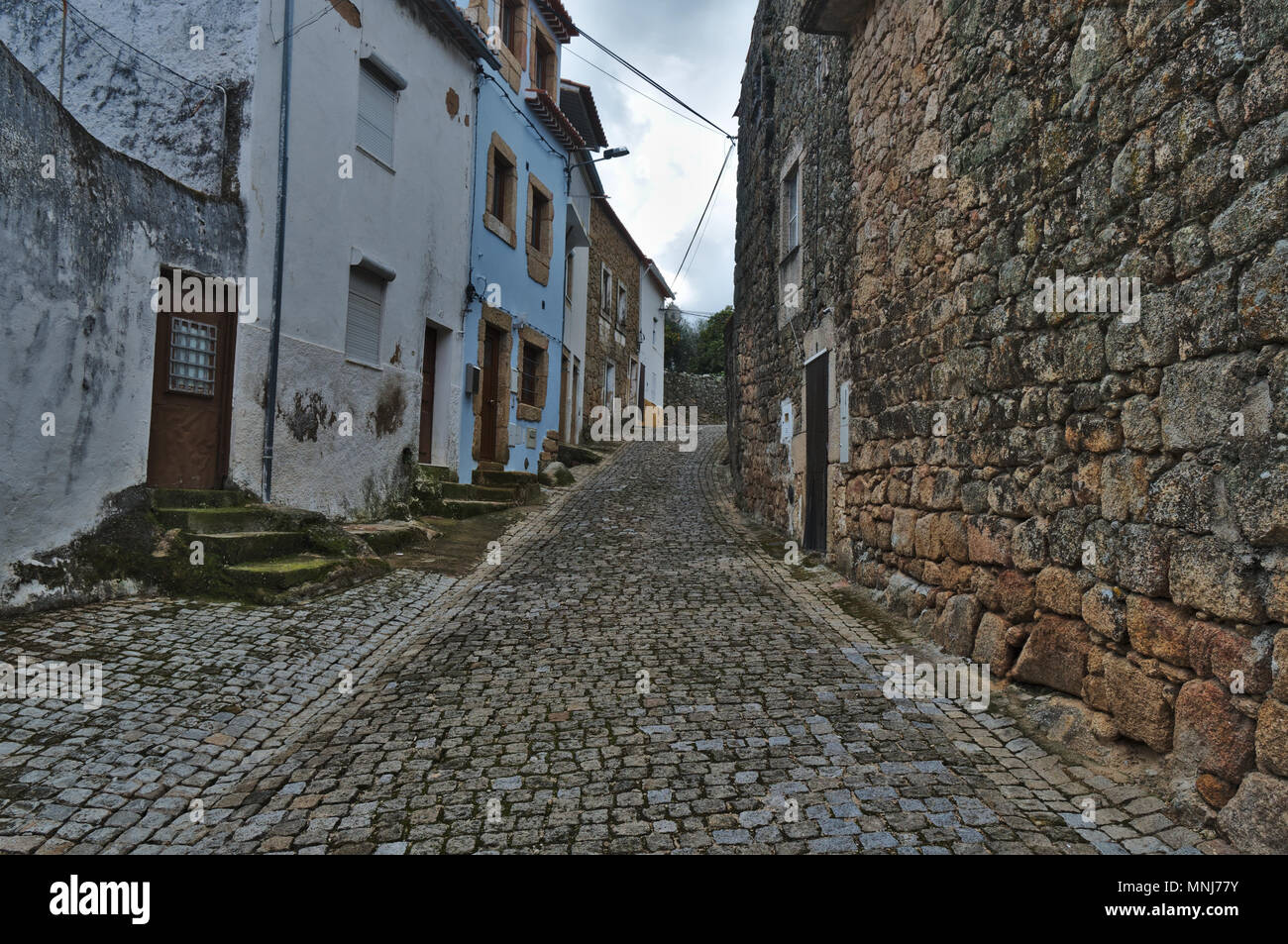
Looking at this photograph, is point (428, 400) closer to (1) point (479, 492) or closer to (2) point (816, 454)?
(1) point (479, 492)

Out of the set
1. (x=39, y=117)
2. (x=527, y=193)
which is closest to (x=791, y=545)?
(x=39, y=117)

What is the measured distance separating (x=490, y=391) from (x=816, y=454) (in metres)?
6.20

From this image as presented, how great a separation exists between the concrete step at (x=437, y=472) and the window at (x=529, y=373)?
124 inches

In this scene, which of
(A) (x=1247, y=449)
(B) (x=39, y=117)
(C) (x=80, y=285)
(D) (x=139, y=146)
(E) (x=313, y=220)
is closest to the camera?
(A) (x=1247, y=449)

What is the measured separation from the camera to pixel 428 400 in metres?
10.8

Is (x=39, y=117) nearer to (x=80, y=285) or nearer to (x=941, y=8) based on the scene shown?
(x=80, y=285)

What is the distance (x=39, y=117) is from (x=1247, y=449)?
21.9 feet

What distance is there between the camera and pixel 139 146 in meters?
7.02

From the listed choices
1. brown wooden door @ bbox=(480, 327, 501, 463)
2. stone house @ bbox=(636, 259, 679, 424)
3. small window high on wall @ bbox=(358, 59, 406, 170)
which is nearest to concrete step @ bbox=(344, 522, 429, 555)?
brown wooden door @ bbox=(480, 327, 501, 463)

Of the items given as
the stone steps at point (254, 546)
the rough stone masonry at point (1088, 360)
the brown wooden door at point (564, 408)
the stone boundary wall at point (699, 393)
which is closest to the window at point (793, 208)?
the rough stone masonry at point (1088, 360)

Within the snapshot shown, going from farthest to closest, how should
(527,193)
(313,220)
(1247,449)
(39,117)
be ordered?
(527,193) → (313,220) → (39,117) → (1247,449)

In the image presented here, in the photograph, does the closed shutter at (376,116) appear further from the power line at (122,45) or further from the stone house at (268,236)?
the power line at (122,45)

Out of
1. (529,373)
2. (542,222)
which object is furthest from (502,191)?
(529,373)
